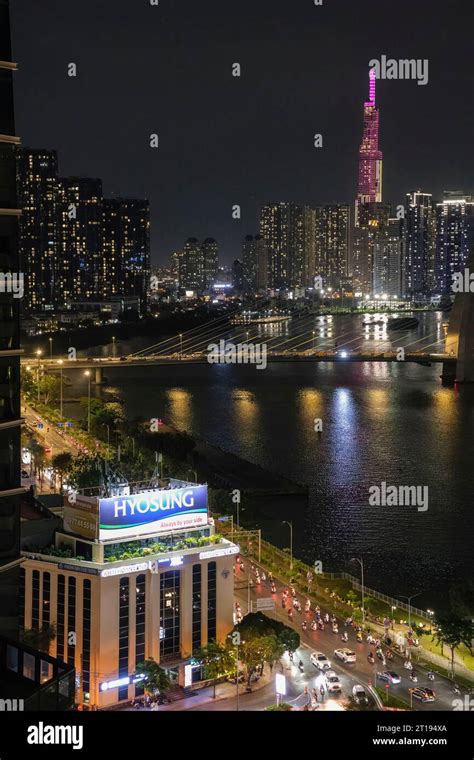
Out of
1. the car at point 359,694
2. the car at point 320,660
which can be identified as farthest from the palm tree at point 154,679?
the car at point 359,694

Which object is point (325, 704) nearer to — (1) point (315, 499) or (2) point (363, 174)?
(1) point (315, 499)

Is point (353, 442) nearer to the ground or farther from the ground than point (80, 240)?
nearer to the ground

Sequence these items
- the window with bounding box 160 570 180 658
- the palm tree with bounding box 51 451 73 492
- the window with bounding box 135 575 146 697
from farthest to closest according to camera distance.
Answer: the palm tree with bounding box 51 451 73 492, the window with bounding box 160 570 180 658, the window with bounding box 135 575 146 697

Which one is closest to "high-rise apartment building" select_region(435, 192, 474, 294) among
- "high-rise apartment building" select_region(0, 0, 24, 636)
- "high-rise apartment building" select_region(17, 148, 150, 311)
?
"high-rise apartment building" select_region(17, 148, 150, 311)

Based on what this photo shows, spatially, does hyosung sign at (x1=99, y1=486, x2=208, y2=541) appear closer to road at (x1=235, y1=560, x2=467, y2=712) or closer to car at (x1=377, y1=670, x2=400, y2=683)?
road at (x1=235, y1=560, x2=467, y2=712)

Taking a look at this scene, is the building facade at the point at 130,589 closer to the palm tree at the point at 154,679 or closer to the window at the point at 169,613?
the window at the point at 169,613

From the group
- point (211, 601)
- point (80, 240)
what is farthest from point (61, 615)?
point (80, 240)

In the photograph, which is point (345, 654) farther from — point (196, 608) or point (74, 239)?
point (74, 239)
